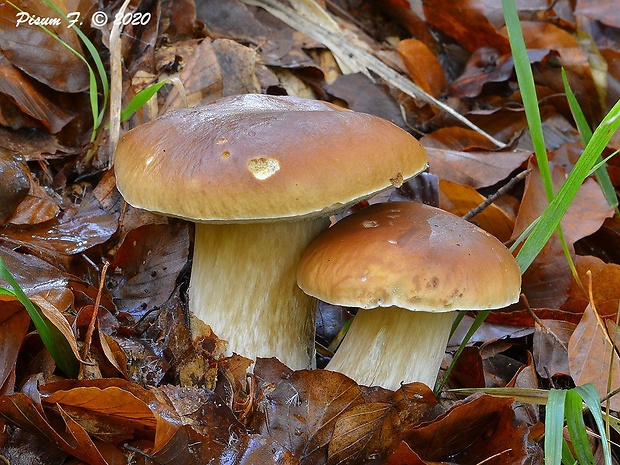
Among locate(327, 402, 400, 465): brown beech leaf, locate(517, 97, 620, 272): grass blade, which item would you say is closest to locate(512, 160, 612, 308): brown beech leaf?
locate(517, 97, 620, 272): grass blade

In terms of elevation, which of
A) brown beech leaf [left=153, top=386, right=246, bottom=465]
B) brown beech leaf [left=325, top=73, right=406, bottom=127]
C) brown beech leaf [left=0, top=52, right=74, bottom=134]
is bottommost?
brown beech leaf [left=325, top=73, right=406, bottom=127]

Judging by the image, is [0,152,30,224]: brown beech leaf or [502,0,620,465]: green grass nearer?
[502,0,620,465]: green grass

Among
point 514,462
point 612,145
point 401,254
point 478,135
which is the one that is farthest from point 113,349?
point 612,145

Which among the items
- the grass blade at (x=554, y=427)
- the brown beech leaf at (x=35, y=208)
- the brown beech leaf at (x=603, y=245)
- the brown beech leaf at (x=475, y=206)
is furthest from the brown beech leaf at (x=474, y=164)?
the brown beech leaf at (x=35, y=208)

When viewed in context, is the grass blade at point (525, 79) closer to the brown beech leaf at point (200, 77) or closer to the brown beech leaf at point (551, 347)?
the brown beech leaf at point (551, 347)

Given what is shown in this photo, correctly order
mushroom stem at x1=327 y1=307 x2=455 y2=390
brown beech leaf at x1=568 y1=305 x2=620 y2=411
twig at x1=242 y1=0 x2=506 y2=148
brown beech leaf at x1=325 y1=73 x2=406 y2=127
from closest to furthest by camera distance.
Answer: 1. mushroom stem at x1=327 y1=307 x2=455 y2=390
2. brown beech leaf at x1=568 y1=305 x2=620 y2=411
3. brown beech leaf at x1=325 y1=73 x2=406 y2=127
4. twig at x1=242 y1=0 x2=506 y2=148

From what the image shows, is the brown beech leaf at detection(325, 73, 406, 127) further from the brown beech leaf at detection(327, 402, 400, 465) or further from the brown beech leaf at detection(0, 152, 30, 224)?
the brown beech leaf at detection(327, 402, 400, 465)
